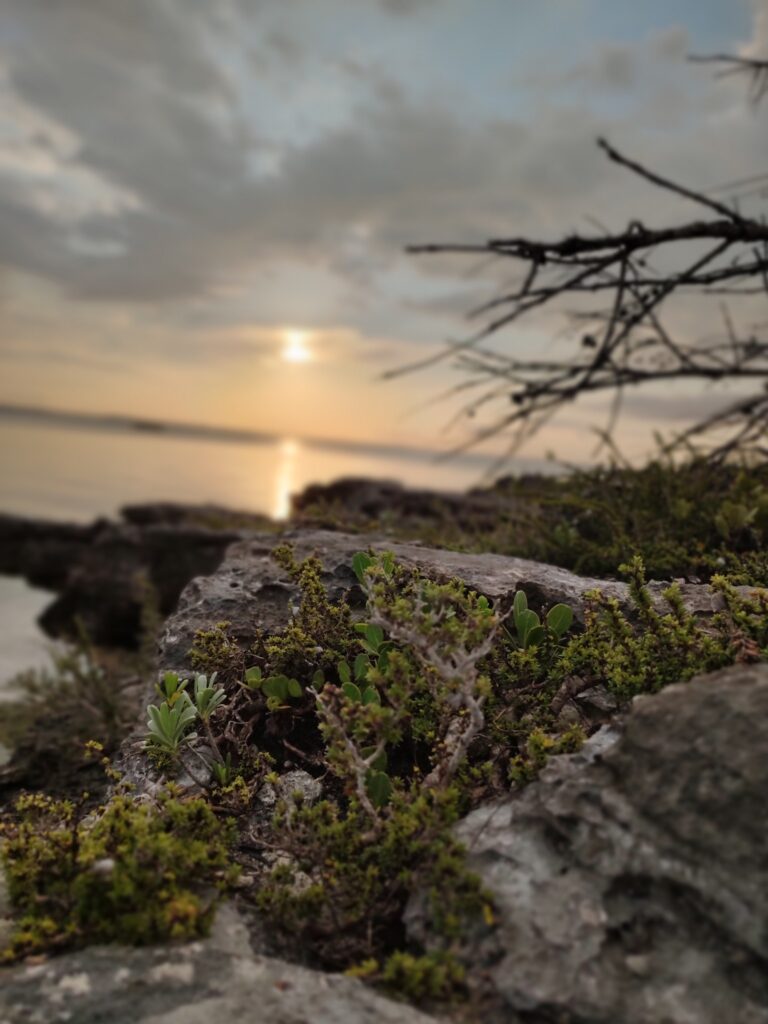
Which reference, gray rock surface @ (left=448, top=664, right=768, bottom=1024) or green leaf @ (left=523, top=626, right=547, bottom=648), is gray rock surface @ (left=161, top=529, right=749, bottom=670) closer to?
green leaf @ (left=523, top=626, right=547, bottom=648)

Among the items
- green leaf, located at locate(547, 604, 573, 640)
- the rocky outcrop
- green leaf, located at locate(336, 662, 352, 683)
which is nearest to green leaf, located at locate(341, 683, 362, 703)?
green leaf, located at locate(336, 662, 352, 683)

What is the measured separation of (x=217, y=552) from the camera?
988 centimetres

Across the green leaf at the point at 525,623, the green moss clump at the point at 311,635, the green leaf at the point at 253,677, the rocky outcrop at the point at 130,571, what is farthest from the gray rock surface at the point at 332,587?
the rocky outcrop at the point at 130,571

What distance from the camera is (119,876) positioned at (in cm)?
216

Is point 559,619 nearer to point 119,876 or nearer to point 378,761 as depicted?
point 378,761

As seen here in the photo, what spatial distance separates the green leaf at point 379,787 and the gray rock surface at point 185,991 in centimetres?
54

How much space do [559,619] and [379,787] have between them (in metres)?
0.99

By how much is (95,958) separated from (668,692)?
1764 millimetres

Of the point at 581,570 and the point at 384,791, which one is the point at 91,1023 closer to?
the point at 384,791

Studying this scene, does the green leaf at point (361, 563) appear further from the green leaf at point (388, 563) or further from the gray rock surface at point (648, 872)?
the gray rock surface at point (648, 872)

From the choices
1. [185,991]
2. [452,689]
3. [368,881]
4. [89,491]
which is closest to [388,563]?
[452,689]

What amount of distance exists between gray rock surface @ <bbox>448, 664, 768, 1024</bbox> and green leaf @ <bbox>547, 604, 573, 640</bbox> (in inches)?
27.3

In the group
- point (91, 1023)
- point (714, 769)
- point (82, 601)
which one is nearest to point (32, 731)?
point (91, 1023)

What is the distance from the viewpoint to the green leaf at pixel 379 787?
8.11 feet
